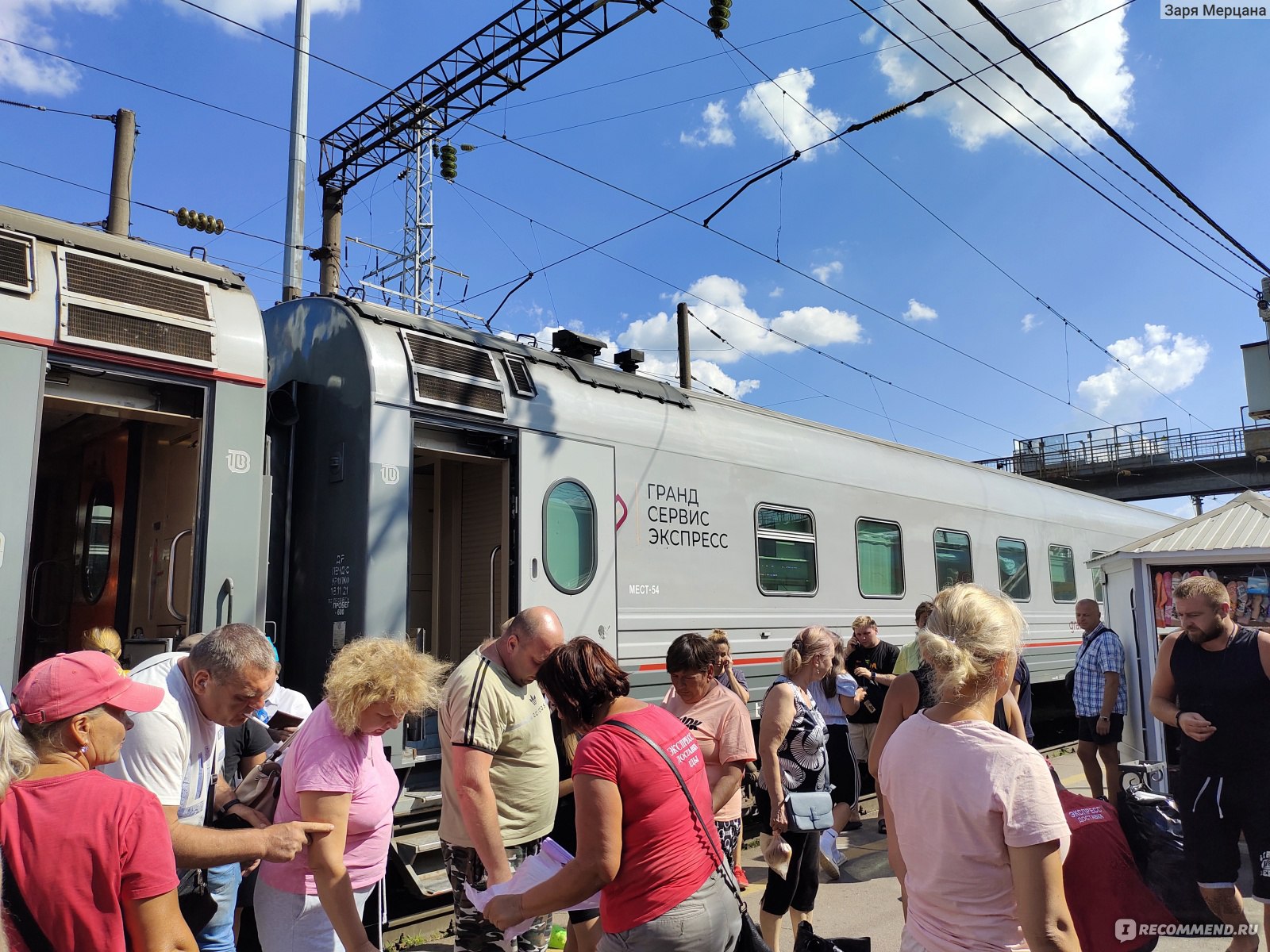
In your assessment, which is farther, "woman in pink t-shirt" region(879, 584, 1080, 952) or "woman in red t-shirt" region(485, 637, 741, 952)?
"woman in red t-shirt" region(485, 637, 741, 952)

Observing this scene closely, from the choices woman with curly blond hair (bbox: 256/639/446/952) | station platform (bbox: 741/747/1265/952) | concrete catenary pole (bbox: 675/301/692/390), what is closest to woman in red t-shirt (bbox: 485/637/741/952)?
woman with curly blond hair (bbox: 256/639/446/952)

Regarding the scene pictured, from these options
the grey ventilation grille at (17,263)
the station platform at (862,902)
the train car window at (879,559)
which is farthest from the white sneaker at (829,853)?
the grey ventilation grille at (17,263)

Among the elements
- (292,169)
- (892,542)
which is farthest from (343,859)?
(292,169)

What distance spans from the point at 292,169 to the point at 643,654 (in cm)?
960

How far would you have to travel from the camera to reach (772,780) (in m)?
4.64

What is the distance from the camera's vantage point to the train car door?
4426 millimetres

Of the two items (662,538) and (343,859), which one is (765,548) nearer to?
(662,538)

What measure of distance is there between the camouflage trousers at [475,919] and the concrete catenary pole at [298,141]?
10.8 metres

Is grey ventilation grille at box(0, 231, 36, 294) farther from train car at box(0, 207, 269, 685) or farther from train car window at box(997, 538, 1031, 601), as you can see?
train car window at box(997, 538, 1031, 601)

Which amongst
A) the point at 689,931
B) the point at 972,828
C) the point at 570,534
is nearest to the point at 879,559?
the point at 570,534

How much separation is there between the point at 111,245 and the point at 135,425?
151 centimetres

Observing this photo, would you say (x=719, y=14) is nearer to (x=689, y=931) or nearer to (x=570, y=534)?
(x=570, y=534)

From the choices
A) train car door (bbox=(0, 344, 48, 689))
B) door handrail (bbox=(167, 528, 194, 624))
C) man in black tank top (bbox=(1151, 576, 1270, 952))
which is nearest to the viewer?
man in black tank top (bbox=(1151, 576, 1270, 952))

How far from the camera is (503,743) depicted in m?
3.59
